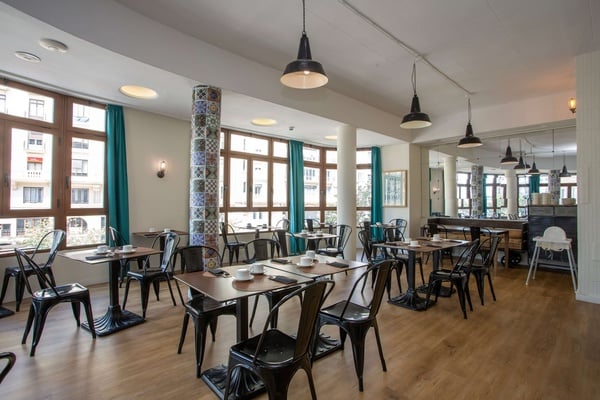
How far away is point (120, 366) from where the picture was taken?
8.50 ft

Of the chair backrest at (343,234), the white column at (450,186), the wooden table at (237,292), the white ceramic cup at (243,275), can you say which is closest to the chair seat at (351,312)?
the wooden table at (237,292)

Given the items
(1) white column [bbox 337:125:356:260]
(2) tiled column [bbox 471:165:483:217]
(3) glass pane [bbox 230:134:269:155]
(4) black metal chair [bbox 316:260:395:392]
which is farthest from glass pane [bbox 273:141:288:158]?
(4) black metal chair [bbox 316:260:395:392]

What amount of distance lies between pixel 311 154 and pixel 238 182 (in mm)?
2501

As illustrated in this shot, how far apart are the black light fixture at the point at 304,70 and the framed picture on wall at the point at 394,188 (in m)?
5.88

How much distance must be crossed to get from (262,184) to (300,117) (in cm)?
228

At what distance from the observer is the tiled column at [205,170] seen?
4711 millimetres

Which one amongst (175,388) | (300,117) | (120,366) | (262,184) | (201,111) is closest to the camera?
(175,388)

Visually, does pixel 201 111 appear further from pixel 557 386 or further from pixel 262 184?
pixel 557 386

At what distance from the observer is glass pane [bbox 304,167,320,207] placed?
8625 millimetres

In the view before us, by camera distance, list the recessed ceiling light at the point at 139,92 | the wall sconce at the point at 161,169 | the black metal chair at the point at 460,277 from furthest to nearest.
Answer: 1. the wall sconce at the point at 161,169
2. the recessed ceiling light at the point at 139,92
3. the black metal chair at the point at 460,277

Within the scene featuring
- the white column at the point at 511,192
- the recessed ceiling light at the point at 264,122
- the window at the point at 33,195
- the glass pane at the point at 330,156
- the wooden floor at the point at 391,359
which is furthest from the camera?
the glass pane at the point at 330,156

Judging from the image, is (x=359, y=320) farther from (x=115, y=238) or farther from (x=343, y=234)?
(x=115, y=238)

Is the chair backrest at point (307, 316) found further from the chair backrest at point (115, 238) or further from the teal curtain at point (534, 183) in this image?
the teal curtain at point (534, 183)

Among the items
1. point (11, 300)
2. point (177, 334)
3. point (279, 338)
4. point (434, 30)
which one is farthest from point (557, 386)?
point (11, 300)
